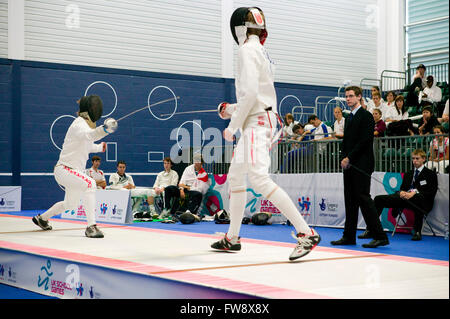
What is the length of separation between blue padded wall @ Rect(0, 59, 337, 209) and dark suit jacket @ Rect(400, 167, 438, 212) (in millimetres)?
7324

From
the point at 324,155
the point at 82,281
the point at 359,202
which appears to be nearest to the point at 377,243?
the point at 359,202

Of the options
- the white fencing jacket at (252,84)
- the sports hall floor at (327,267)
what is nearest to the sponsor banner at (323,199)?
the sports hall floor at (327,267)

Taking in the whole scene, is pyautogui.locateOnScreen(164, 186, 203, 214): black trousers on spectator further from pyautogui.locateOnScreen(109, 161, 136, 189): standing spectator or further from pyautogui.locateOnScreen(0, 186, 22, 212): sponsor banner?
pyautogui.locateOnScreen(0, 186, 22, 212): sponsor banner

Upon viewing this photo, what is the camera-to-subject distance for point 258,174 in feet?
11.4

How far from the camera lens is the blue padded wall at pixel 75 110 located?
11078 mm

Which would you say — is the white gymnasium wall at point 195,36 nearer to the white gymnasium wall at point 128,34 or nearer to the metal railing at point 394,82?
the white gymnasium wall at point 128,34

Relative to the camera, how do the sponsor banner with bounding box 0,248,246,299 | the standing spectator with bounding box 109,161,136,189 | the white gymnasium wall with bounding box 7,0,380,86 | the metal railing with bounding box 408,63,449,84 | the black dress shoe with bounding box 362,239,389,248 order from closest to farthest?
the sponsor banner with bounding box 0,248,246,299 → the black dress shoe with bounding box 362,239,389,248 → the standing spectator with bounding box 109,161,136,189 → the white gymnasium wall with bounding box 7,0,380,86 → the metal railing with bounding box 408,63,449,84

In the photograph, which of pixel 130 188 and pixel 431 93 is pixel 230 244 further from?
pixel 431 93

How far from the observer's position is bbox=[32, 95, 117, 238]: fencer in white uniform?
16.9ft

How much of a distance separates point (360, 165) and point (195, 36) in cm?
873

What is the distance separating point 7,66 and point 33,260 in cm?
824

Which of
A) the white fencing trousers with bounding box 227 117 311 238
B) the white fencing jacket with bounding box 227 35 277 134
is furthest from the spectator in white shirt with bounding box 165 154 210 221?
the white fencing jacket with bounding box 227 35 277 134

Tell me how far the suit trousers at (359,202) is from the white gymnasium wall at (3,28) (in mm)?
8476
